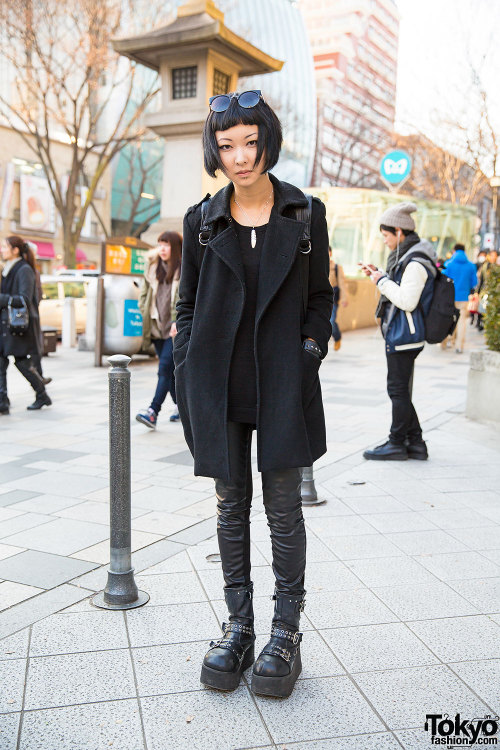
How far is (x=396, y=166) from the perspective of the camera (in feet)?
44.1

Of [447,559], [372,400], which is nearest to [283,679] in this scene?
[447,559]

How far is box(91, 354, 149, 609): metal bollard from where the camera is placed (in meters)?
2.96

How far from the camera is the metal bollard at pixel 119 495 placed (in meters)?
2.96

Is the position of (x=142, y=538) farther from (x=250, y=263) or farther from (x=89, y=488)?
(x=250, y=263)

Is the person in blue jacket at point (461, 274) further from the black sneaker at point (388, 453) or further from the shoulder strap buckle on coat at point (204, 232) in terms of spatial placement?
the shoulder strap buckle on coat at point (204, 232)

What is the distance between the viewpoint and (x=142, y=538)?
396cm

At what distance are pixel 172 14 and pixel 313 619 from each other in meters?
21.1

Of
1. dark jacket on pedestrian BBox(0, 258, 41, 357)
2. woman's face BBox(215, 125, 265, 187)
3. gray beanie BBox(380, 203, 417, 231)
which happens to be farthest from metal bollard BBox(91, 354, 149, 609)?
dark jacket on pedestrian BBox(0, 258, 41, 357)

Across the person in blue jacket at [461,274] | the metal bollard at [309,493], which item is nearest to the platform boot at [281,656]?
the metal bollard at [309,493]

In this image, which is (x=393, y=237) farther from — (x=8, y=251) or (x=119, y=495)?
(x=8, y=251)

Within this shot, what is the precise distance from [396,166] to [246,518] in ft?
39.7

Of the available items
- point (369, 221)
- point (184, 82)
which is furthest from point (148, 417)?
point (369, 221)

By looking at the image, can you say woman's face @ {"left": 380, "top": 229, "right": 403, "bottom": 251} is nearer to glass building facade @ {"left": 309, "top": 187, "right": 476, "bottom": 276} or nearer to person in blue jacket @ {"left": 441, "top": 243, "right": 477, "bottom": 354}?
person in blue jacket @ {"left": 441, "top": 243, "right": 477, "bottom": 354}

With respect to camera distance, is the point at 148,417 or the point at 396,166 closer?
the point at 148,417
